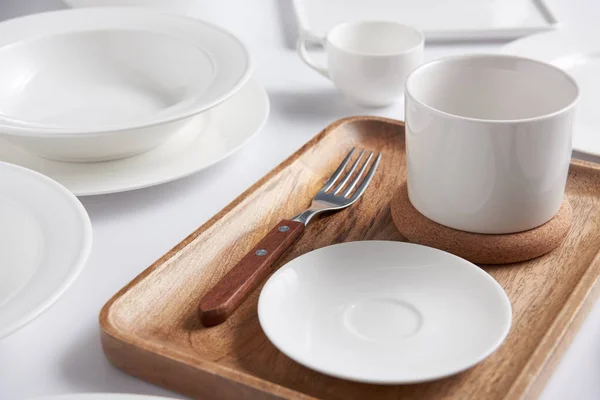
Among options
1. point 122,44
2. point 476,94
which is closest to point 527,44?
point 476,94

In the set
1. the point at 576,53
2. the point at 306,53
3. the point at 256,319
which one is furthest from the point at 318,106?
the point at 256,319

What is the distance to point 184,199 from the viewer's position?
2.28ft

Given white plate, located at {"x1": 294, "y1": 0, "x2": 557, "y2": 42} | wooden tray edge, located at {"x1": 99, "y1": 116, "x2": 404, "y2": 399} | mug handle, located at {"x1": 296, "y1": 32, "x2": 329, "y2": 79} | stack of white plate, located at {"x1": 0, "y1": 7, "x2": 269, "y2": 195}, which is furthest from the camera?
white plate, located at {"x1": 294, "y1": 0, "x2": 557, "y2": 42}

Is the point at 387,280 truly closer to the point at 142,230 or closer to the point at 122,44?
the point at 142,230

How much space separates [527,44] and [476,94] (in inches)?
13.5

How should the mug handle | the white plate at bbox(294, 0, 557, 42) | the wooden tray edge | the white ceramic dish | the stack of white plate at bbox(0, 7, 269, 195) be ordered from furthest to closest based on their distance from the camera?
the white plate at bbox(294, 0, 557, 42), the mug handle, the white ceramic dish, the stack of white plate at bbox(0, 7, 269, 195), the wooden tray edge

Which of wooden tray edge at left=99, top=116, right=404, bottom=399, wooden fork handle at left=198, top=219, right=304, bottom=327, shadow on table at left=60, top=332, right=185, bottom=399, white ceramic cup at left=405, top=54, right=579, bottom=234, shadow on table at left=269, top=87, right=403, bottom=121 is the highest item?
white ceramic cup at left=405, top=54, right=579, bottom=234

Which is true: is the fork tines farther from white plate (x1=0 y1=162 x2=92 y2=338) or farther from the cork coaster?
white plate (x1=0 y1=162 x2=92 y2=338)

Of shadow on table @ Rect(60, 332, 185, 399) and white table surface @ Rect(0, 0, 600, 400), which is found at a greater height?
shadow on table @ Rect(60, 332, 185, 399)

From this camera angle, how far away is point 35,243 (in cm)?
50

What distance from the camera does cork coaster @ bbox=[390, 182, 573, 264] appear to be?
21.9 inches

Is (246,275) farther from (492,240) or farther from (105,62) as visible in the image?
(105,62)

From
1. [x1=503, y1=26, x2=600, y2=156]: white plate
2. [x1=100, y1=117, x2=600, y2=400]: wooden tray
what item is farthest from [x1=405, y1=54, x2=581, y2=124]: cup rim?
[x1=503, y1=26, x2=600, y2=156]: white plate

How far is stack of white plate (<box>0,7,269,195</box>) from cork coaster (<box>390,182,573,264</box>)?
0.66 feet
